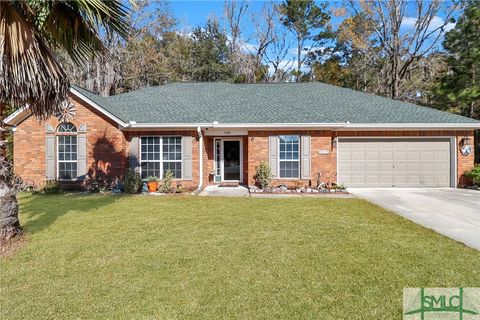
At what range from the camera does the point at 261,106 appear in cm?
1438

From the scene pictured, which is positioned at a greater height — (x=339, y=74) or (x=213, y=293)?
(x=339, y=74)

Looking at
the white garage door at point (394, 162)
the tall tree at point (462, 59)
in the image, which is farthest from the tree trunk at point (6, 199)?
the tall tree at point (462, 59)

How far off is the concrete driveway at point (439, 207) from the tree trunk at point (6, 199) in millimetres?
8813

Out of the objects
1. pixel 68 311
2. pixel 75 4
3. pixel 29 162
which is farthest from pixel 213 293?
pixel 29 162

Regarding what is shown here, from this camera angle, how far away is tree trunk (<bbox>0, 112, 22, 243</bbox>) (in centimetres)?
555

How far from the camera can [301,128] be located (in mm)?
12383

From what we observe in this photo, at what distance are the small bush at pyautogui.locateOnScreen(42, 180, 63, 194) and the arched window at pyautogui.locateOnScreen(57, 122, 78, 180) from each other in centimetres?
55

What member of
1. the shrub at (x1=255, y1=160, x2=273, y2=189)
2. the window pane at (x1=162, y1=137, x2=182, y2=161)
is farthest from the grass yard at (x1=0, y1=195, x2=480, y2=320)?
the window pane at (x1=162, y1=137, x2=182, y2=161)

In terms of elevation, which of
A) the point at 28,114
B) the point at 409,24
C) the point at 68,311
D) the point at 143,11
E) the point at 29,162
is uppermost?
the point at 143,11

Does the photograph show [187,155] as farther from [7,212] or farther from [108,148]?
[7,212]

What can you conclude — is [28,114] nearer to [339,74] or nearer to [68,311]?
[68,311]

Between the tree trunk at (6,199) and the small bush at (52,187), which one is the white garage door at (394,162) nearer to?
the tree trunk at (6,199)

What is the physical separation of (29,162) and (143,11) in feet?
65.3

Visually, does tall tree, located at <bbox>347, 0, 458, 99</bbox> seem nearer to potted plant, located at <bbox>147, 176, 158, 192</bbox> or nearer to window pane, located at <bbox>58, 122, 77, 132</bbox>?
potted plant, located at <bbox>147, 176, 158, 192</bbox>
